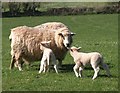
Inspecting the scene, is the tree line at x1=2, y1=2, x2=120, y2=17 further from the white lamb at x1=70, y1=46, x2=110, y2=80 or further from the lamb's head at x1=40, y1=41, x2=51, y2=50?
the white lamb at x1=70, y1=46, x2=110, y2=80

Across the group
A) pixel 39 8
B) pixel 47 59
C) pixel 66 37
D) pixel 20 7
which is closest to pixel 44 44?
pixel 66 37

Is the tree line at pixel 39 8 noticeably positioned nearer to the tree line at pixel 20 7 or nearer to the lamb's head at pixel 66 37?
the tree line at pixel 20 7

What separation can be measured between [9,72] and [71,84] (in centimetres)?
381

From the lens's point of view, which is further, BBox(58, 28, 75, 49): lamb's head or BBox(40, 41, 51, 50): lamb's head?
BBox(40, 41, 51, 50): lamb's head

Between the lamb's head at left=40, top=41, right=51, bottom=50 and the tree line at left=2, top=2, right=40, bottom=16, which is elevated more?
the lamb's head at left=40, top=41, right=51, bottom=50

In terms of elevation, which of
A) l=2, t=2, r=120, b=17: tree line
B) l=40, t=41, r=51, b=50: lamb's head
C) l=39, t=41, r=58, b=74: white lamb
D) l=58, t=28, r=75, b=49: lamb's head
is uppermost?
l=58, t=28, r=75, b=49: lamb's head

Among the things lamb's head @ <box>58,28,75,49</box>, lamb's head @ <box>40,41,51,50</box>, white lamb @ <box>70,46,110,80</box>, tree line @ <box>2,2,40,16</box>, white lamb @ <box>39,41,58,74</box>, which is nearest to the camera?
white lamb @ <box>70,46,110,80</box>

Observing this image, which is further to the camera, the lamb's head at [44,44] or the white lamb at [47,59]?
the lamb's head at [44,44]

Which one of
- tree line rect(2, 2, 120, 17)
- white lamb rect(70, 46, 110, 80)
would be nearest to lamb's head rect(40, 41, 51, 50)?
white lamb rect(70, 46, 110, 80)

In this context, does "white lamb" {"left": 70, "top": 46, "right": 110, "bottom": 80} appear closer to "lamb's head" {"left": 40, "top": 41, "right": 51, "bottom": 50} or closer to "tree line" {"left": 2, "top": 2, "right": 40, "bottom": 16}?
"lamb's head" {"left": 40, "top": 41, "right": 51, "bottom": 50}

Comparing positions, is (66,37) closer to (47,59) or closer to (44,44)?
(44,44)

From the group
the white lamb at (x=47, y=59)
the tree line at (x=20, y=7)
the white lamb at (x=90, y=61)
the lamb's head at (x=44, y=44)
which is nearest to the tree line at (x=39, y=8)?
the tree line at (x=20, y=7)

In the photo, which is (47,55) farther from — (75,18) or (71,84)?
(75,18)

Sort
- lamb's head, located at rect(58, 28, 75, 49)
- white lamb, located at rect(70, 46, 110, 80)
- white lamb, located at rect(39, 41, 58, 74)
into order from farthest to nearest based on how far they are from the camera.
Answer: lamb's head, located at rect(58, 28, 75, 49)
white lamb, located at rect(39, 41, 58, 74)
white lamb, located at rect(70, 46, 110, 80)
